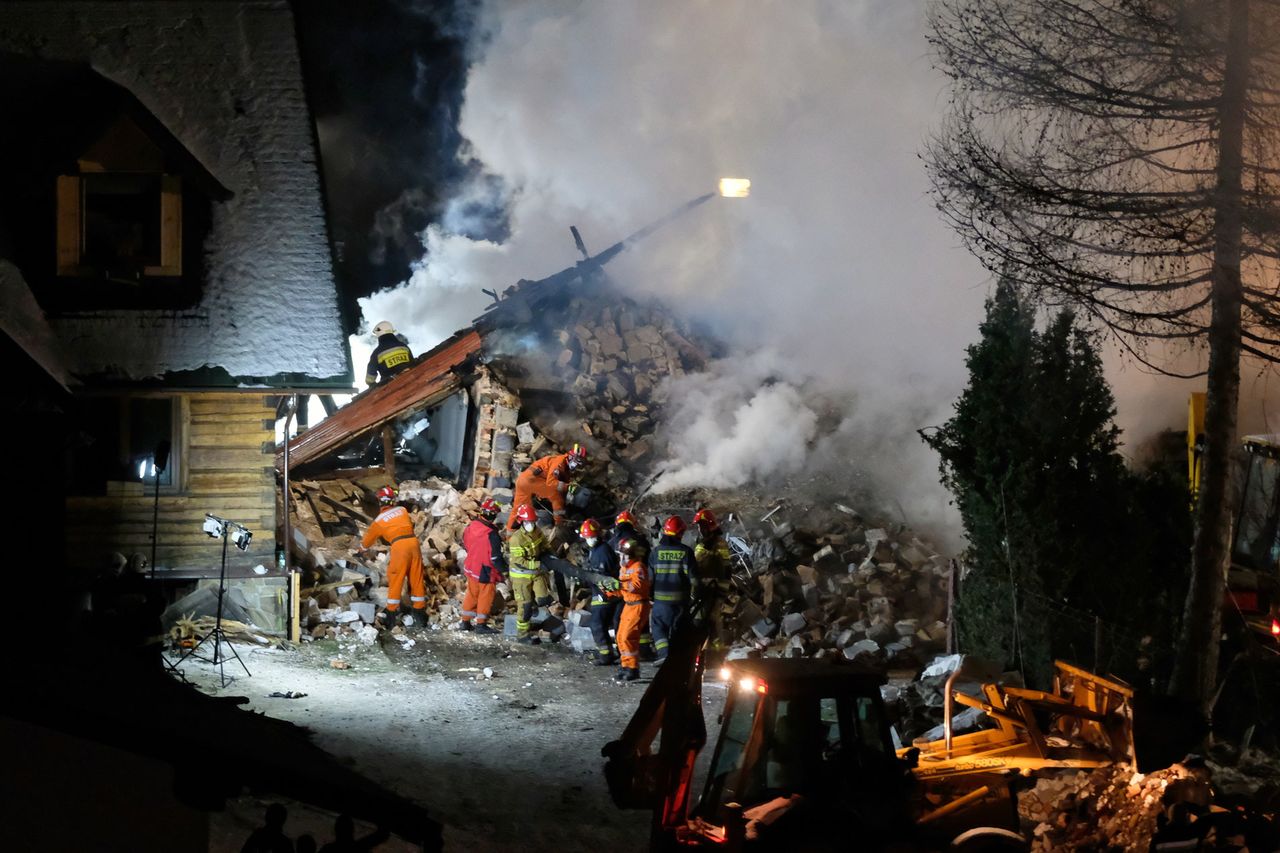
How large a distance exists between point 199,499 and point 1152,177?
10.3 metres

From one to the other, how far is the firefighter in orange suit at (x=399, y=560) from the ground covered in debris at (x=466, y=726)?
19.6 inches

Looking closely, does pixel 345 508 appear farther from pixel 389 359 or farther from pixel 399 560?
pixel 399 560

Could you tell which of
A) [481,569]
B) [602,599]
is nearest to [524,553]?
[481,569]

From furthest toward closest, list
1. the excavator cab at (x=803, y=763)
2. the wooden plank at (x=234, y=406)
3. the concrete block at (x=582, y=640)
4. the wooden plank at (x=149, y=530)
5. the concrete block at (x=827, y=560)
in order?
the concrete block at (x=827, y=560)
the concrete block at (x=582, y=640)
the wooden plank at (x=234, y=406)
the wooden plank at (x=149, y=530)
the excavator cab at (x=803, y=763)

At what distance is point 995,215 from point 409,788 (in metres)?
6.75

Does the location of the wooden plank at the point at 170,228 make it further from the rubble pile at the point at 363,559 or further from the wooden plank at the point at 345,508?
the wooden plank at the point at 345,508

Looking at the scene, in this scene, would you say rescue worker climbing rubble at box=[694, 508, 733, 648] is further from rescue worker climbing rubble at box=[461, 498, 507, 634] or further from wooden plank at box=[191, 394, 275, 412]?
wooden plank at box=[191, 394, 275, 412]

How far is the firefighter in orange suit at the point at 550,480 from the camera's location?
14305 millimetres

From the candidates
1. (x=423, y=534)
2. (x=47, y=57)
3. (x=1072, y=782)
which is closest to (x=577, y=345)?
(x=423, y=534)

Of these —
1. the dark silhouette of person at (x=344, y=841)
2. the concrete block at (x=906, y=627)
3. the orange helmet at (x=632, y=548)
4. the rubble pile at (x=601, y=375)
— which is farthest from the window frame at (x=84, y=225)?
the dark silhouette of person at (x=344, y=841)

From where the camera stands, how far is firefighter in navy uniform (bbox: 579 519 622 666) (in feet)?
39.3

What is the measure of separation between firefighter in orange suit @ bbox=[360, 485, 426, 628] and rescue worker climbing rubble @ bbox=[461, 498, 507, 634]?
0.57 metres

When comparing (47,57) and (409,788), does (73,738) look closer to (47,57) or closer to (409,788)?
(409,788)

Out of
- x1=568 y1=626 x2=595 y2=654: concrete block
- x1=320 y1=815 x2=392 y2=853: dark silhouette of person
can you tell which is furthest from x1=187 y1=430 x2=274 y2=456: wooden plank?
x1=320 y1=815 x2=392 y2=853: dark silhouette of person
